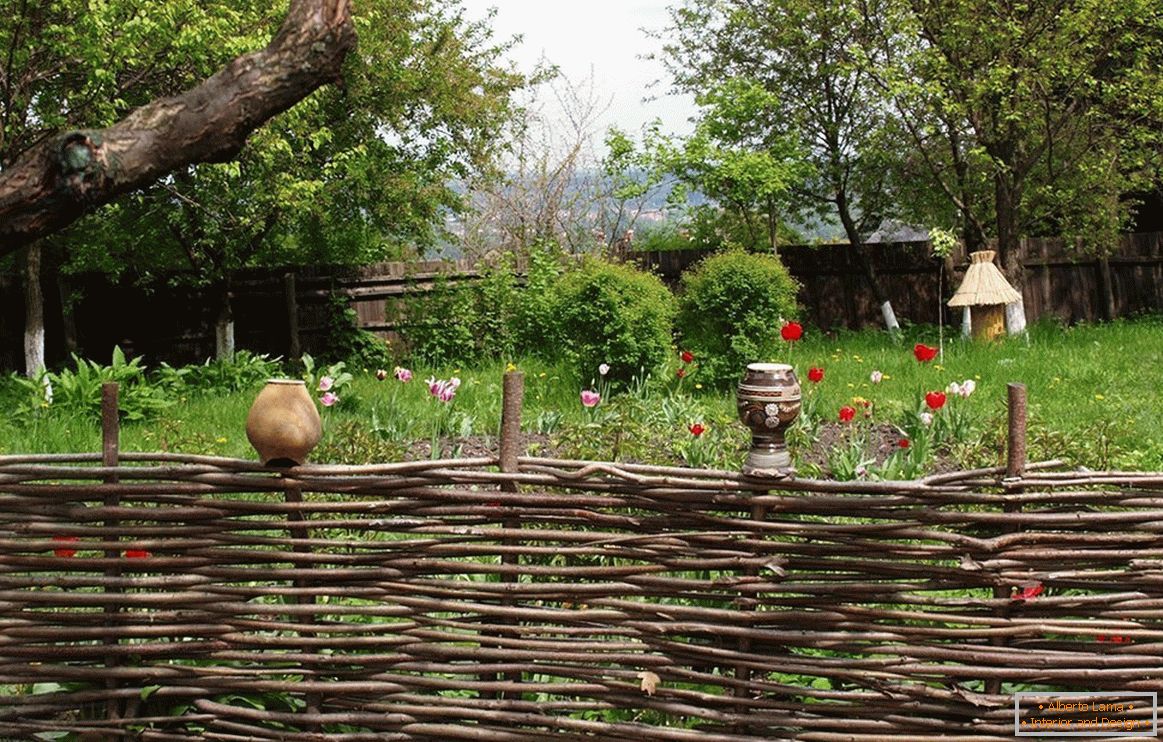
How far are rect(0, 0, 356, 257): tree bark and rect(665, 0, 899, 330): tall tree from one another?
11331mm

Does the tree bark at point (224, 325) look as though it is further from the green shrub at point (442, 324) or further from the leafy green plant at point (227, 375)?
the leafy green plant at point (227, 375)

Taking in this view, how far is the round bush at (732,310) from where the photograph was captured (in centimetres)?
857

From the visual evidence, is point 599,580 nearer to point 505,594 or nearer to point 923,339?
point 505,594

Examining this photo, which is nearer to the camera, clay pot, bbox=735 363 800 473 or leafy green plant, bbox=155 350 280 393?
clay pot, bbox=735 363 800 473

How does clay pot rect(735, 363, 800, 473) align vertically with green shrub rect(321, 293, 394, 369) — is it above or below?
below

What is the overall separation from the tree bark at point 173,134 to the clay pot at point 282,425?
2.12ft

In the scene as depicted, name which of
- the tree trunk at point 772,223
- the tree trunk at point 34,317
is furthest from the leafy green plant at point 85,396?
the tree trunk at point 772,223

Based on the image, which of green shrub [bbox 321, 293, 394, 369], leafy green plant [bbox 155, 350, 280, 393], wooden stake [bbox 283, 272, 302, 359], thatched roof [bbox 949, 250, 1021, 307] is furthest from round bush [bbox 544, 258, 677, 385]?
wooden stake [bbox 283, 272, 302, 359]

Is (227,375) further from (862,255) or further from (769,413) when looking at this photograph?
(862,255)

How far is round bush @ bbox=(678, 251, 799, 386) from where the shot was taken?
8.57 meters

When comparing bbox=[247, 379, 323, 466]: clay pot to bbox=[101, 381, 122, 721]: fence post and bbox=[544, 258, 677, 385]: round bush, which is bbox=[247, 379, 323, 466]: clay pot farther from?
bbox=[544, 258, 677, 385]: round bush

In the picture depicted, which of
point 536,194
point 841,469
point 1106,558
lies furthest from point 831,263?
point 1106,558

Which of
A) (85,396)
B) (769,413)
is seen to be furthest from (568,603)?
(85,396)

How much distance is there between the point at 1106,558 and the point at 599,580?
4.17 feet
